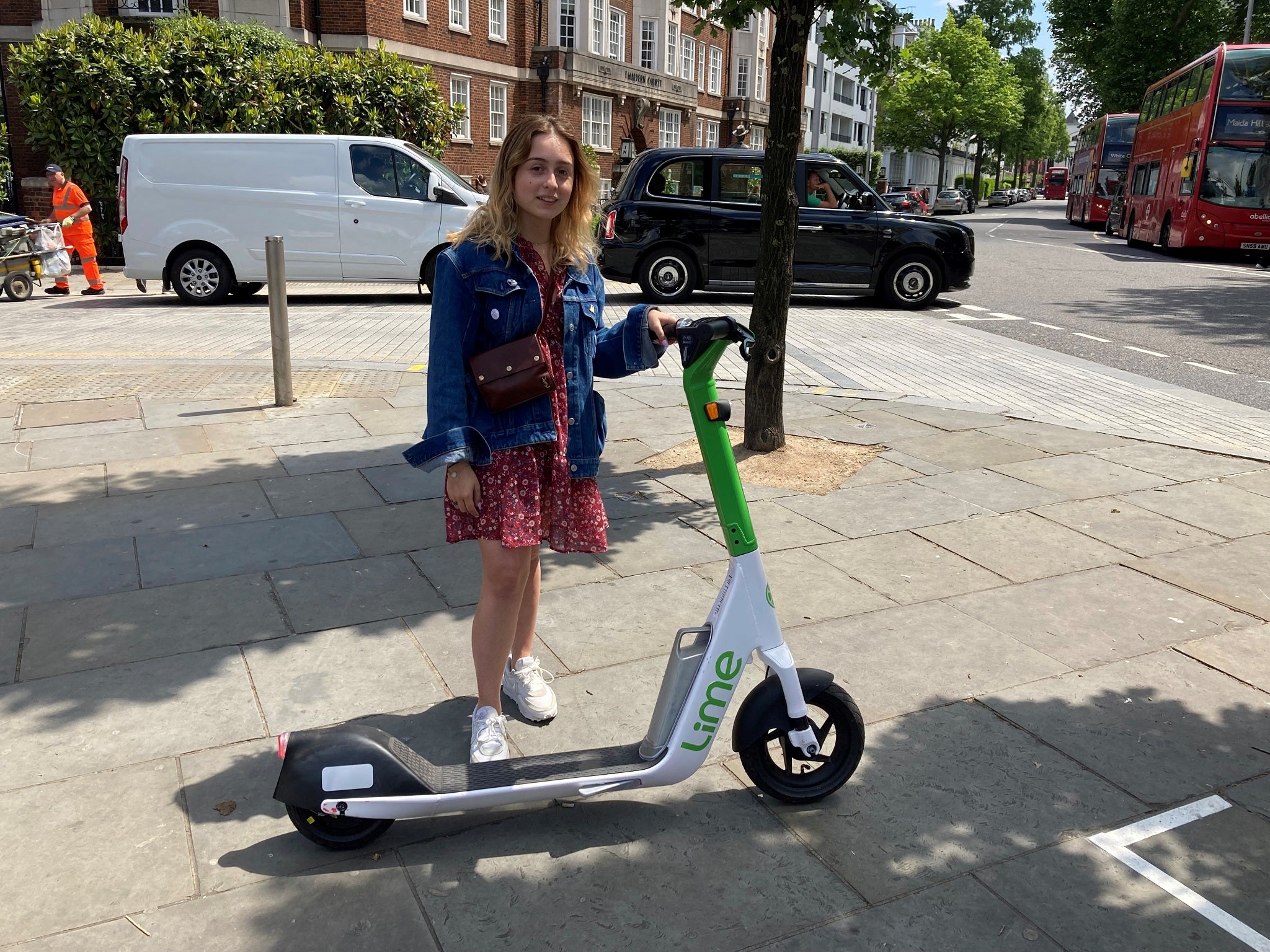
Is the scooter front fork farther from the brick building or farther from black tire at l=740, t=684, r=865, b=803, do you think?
the brick building

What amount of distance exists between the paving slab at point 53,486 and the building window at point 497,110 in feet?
92.3

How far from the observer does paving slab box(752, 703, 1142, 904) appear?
2543 millimetres

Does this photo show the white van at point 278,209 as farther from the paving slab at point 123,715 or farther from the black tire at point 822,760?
the black tire at point 822,760

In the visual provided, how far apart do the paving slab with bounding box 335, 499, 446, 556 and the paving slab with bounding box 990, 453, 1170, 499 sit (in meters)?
3.15

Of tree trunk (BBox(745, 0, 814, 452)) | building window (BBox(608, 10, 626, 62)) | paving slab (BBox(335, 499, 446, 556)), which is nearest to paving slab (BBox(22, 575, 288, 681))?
paving slab (BBox(335, 499, 446, 556))

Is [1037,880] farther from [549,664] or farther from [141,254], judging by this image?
[141,254]

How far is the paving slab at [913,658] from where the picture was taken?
336cm

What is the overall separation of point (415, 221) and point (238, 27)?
10.3m

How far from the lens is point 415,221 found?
13.5m

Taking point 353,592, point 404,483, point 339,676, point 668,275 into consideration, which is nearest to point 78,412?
point 404,483

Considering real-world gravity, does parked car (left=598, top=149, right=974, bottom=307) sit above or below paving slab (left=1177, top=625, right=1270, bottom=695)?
above

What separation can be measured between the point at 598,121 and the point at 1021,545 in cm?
3566

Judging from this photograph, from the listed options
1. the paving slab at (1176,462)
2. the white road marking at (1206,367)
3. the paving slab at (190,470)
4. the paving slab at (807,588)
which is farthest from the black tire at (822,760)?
the white road marking at (1206,367)

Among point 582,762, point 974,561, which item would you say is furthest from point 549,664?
point 974,561
